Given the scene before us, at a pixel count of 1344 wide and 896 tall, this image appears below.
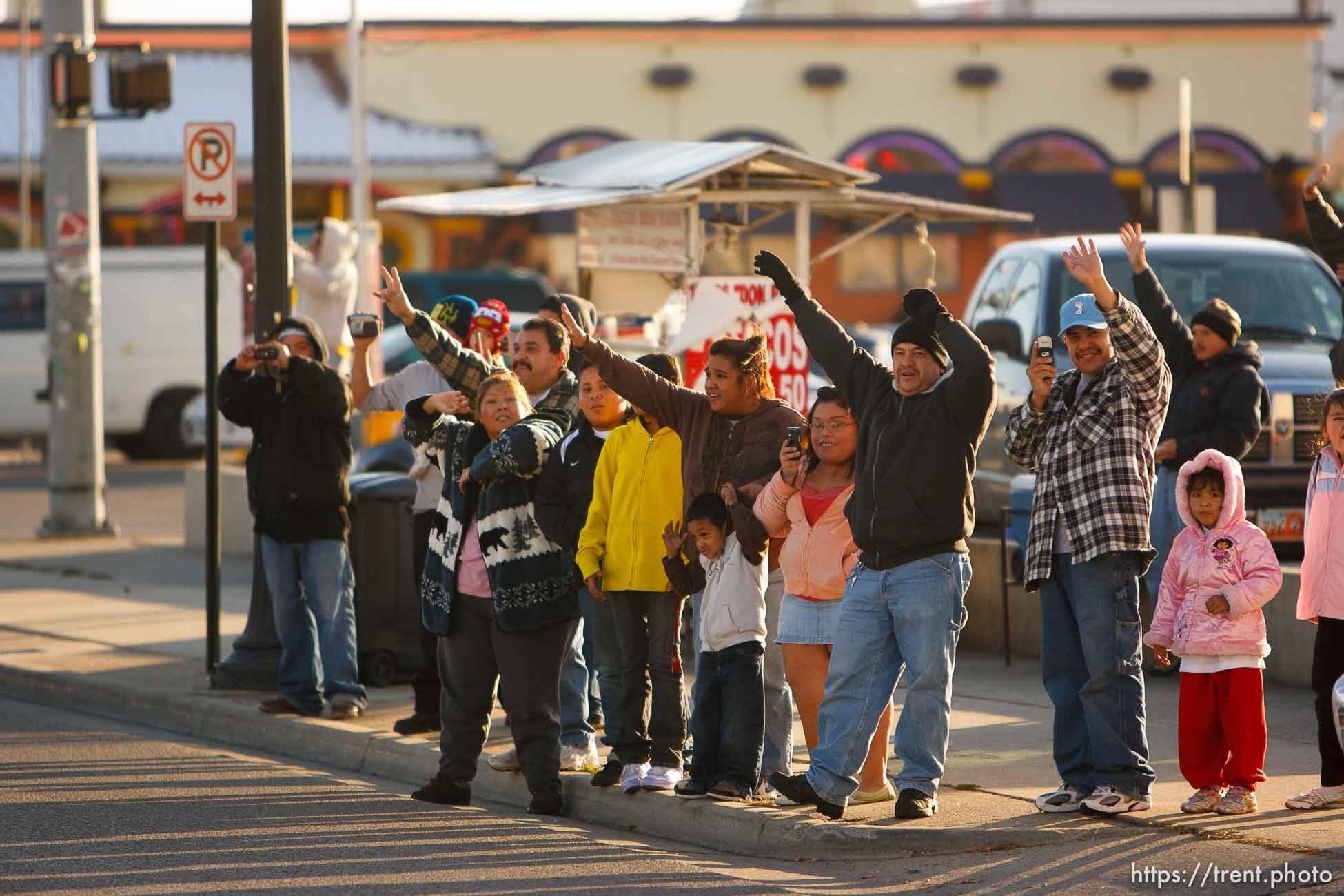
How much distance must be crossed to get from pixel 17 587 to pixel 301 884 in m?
Answer: 8.65

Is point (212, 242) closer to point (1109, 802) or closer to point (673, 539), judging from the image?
point (673, 539)

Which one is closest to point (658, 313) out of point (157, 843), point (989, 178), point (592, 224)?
point (592, 224)

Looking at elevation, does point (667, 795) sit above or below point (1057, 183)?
below

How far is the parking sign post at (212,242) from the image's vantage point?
10.5 m

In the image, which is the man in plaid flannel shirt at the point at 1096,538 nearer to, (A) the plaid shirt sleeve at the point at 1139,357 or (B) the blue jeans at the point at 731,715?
(A) the plaid shirt sleeve at the point at 1139,357

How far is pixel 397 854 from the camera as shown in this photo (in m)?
7.32

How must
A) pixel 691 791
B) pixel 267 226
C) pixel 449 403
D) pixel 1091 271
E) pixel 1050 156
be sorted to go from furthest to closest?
pixel 1050 156 → pixel 267 226 → pixel 449 403 → pixel 691 791 → pixel 1091 271

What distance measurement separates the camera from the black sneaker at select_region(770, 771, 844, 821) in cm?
740

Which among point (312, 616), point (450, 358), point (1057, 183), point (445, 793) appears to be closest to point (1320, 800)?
point (445, 793)

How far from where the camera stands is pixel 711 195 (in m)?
12.9

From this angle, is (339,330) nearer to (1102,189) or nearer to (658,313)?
(658,313)

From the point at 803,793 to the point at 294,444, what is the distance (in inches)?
137

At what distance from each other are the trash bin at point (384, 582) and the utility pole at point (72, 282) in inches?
280

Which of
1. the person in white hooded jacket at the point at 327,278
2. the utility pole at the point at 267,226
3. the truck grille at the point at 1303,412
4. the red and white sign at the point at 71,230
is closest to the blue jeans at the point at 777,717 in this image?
the utility pole at the point at 267,226
